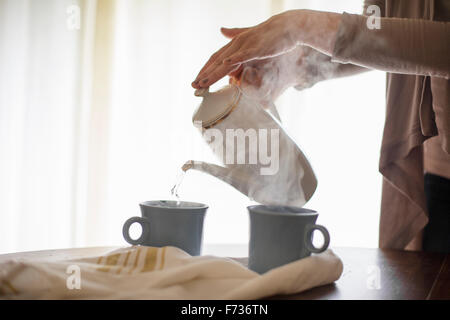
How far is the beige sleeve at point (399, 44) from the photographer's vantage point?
68 cm

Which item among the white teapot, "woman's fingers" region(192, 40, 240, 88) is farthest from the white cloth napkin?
"woman's fingers" region(192, 40, 240, 88)

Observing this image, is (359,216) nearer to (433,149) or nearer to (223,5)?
(433,149)

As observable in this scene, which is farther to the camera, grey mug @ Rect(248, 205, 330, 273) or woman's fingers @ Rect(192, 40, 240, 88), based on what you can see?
woman's fingers @ Rect(192, 40, 240, 88)

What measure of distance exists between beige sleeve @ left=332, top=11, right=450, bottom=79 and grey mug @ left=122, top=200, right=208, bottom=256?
15.6 inches

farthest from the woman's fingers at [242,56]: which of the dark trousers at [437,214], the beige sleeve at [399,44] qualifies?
the dark trousers at [437,214]

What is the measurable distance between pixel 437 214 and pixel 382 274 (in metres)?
0.44

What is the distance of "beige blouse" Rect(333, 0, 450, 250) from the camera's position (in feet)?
2.25

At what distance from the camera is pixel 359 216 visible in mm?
1654

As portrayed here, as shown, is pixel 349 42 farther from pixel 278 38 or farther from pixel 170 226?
pixel 170 226

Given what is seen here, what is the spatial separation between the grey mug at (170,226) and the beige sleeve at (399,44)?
15.6 inches

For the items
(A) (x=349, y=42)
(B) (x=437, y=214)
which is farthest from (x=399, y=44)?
(B) (x=437, y=214)

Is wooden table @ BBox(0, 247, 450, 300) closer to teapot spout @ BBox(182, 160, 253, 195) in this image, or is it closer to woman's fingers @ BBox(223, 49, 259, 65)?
teapot spout @ BBox(182, 160, 253, 195)

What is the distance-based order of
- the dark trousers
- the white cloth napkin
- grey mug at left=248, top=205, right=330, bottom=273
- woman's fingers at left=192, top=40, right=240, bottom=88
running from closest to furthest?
the white cloth napkin
grey mug at left=248, top=205, right=330, bottom=273
woman's fingers at left=192, top=40, right=240, bottom=88
the dark trousers

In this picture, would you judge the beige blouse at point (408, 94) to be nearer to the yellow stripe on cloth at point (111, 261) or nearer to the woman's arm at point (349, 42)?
the woman's arm at point (349, 42)
